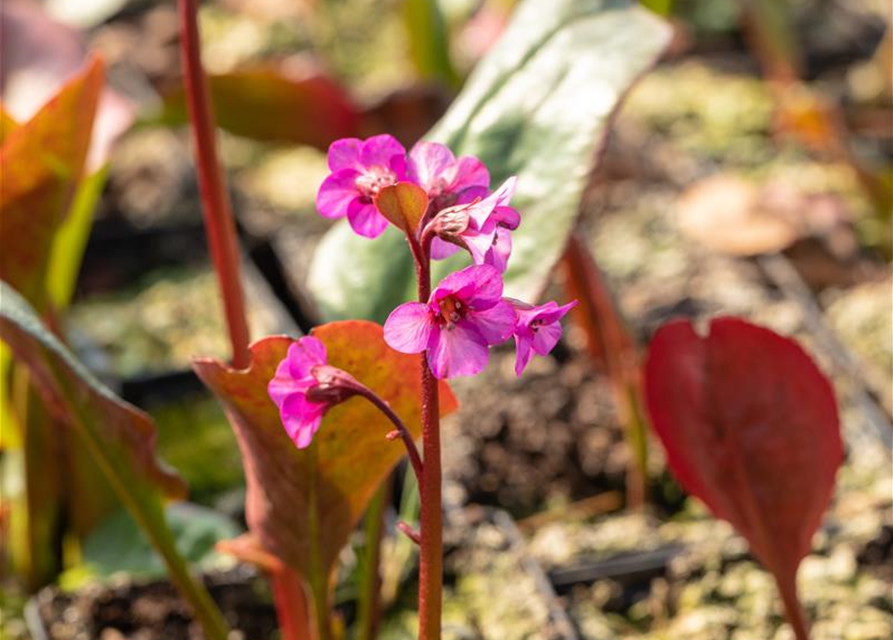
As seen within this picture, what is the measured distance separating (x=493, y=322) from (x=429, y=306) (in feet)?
0.09

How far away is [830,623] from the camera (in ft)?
3.37

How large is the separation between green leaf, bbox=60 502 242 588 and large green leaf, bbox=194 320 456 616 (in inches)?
10.8

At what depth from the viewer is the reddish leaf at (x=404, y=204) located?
0.59m

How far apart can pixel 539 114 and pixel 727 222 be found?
0.82 metres

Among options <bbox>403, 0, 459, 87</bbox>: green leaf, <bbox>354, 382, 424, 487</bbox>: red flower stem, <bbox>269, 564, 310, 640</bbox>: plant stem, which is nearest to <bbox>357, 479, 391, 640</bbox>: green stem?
<bbox>269, 564, 310, 640</bbox>: plant stem

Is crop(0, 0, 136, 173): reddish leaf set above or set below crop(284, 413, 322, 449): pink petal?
above

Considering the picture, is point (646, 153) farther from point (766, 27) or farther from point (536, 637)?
point (536, 637)

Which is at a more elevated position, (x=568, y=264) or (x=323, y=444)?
(x=568, y=264)

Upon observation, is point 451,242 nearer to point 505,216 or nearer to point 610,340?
point 505,216

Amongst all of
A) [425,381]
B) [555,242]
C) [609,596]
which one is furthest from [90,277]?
[425,381]

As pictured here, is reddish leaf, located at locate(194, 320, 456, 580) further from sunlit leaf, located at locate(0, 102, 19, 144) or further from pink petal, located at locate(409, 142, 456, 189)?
sunlit leaf, located at locate(0, 102, 19, 144)

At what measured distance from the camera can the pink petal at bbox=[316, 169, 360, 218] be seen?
644 millimetres

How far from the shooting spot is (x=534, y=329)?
593 millimetres

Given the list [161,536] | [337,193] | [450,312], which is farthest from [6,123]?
[450,312]
